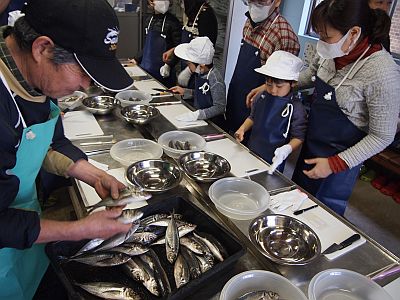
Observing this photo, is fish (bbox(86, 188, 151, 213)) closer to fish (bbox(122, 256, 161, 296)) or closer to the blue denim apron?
fish (bbox(122, 256, 161, 296))

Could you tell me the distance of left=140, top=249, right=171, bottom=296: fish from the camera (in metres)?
0.94

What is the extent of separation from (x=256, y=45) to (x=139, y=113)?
3.48 feet

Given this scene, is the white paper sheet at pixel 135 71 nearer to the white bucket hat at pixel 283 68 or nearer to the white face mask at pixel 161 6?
the white face mask at pixel 161 6

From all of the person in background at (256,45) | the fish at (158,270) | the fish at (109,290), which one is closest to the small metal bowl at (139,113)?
the person in background at (256,45)

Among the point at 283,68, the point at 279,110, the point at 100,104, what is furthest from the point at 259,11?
the point at 100,104

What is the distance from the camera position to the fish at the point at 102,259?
3.23ft

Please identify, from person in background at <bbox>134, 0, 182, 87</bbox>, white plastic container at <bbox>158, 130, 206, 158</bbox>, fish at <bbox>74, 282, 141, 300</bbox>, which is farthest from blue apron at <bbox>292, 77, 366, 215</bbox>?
person in background at <bbox>134, 0, 182, 87</bbox>

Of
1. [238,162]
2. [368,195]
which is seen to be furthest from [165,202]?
[368,195]

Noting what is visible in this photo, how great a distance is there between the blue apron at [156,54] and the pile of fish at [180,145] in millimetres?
1824

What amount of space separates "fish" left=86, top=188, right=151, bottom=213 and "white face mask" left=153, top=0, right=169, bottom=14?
8.84 feet

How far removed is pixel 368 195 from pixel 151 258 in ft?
10.5

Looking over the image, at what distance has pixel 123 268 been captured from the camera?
101 cm

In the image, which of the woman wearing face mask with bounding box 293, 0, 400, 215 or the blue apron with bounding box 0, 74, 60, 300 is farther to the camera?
the woman wearing face mask with bounding box 293, 0, 400, 215

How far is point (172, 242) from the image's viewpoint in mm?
1095
